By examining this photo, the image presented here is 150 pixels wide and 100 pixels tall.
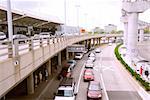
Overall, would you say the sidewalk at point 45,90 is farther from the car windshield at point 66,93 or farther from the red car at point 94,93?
the red car at point 94,93

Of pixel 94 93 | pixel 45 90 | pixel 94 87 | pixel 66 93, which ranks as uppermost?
pixel 66 93

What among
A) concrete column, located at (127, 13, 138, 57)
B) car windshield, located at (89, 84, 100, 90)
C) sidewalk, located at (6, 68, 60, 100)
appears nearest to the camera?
sidewalk, located at (6, 68, 60, 100)

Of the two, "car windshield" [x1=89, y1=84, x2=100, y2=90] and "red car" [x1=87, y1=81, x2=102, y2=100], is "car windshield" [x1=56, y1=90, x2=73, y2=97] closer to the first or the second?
"red car" [x1=87, y1=81, x2=102, y2=100]

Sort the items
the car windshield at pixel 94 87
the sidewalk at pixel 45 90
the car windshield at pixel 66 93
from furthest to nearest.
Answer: the car windshield at pixel 94 87 < the sidewalk at pixel 45 90 < the car windshield at pixel 66 93

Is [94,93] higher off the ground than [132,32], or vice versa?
[132,32]

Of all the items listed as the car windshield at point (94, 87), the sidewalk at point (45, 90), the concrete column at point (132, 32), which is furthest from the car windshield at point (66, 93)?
the concrete column at point (132, 32)

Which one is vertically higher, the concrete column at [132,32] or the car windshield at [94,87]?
the concrete column at [132,32]

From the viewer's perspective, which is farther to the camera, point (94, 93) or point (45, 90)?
point (45, 90)

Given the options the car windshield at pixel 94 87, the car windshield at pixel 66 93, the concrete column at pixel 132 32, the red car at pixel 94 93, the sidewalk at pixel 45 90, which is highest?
the concrete column at pixel 132 32

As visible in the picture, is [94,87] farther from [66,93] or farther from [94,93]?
[66,93]

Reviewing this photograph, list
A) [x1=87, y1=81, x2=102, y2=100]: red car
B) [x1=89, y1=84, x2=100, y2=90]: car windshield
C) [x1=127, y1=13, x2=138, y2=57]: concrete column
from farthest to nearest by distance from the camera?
[x1=127, y1=13, x2=138, y2=57]: concrete column, [x1=89, y1=84, x2=100, y2=90]: car windshield, [x1=87, y1=81, x2=102, y2=100]: red car

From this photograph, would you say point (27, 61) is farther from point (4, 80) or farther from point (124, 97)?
point (124, 97)

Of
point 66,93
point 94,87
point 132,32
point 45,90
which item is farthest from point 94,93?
point 132,32

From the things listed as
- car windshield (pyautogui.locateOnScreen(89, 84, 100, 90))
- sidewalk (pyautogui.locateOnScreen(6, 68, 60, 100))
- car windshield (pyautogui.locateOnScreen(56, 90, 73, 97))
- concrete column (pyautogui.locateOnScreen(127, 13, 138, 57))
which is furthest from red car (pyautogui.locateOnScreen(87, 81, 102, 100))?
concrete column (pyautogui.locateOnScreen(127, 13, 138, 57))
